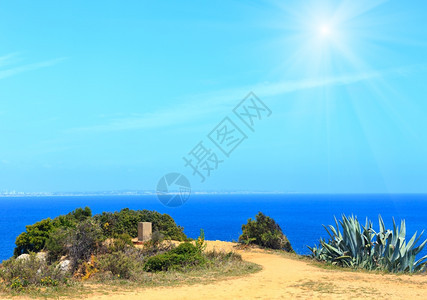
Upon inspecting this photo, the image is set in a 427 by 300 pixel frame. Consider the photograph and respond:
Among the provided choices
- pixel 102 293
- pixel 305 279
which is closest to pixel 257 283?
pixel 305 279

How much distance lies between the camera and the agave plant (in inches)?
669

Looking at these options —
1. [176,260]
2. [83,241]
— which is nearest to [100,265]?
[83,241]

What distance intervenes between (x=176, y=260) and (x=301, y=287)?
5239 mm

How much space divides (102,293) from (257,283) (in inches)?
188

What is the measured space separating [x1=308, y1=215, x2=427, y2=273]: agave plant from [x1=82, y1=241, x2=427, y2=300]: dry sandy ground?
112cm

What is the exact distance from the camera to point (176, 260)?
653 inches

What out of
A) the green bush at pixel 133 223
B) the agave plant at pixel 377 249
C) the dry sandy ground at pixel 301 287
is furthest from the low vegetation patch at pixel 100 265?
the green bush at pixel 133 223

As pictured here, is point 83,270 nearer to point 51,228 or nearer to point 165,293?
point 165,293

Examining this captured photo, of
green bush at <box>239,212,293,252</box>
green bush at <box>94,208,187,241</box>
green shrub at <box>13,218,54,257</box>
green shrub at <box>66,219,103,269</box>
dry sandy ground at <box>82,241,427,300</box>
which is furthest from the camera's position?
green bush at <box>94,208,187,241</box>

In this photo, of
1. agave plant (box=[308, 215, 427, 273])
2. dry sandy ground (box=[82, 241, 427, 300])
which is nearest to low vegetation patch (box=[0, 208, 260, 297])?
dry sandy ground (box=[82, 241, 427, 300])

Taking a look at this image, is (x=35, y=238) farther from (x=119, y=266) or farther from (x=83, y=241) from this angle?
(x=119, y=266)

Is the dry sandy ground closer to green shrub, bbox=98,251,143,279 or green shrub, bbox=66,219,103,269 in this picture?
green shrub, bbox=98,251,143,279

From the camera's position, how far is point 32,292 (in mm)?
12008

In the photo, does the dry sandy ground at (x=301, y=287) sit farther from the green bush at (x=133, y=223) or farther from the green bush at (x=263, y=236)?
the green bush at (x=133, y=223)
